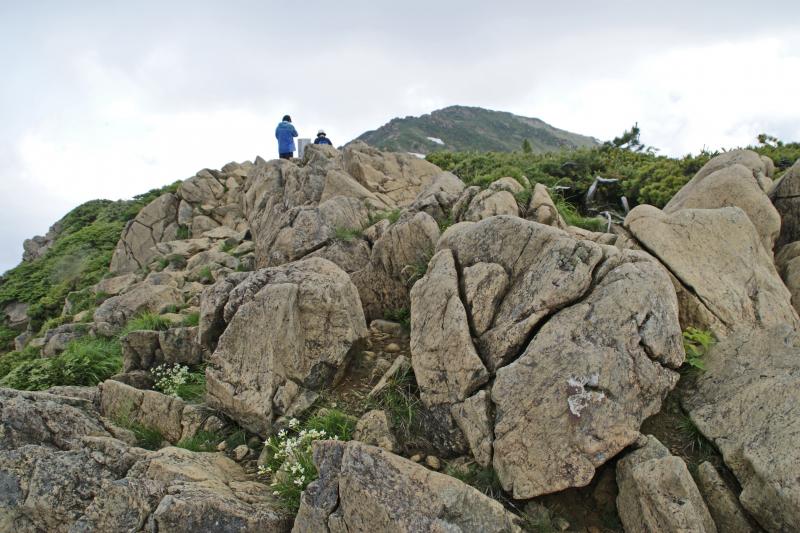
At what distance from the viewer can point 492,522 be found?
6.20 meters

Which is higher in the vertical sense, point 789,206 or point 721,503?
point 789,206

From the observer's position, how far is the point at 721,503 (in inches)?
246

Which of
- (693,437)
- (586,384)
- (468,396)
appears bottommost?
(693,437)

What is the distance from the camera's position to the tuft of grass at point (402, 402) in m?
8.13

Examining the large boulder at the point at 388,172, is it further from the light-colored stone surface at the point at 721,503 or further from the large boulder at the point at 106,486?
the light-colored stone surface at the point at 721,503

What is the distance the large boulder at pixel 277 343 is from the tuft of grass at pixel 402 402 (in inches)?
49.4

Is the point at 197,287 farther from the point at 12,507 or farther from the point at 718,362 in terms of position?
the point at 718,362

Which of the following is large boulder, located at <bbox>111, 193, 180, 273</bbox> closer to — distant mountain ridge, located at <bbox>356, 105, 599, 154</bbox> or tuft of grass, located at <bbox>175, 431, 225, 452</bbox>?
tuft of grass, located at <bbox>175, 431, 225, 452</bbox>

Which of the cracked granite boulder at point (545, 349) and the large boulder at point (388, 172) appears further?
the large boulder at point (388, 172)

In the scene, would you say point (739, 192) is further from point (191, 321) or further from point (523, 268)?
point (191, 321)

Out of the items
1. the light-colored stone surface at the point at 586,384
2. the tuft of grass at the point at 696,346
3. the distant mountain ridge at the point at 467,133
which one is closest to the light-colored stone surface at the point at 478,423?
the light-colored stone surface at the point at 586,384

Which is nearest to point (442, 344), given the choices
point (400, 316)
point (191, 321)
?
point (400, 316)

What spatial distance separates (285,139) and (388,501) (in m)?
→ 24.2

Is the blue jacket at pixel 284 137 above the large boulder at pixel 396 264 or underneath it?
above
